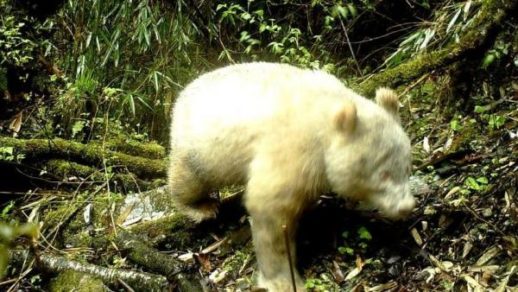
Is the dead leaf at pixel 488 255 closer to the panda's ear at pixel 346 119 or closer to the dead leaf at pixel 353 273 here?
the dead leaf at pixel 353 273

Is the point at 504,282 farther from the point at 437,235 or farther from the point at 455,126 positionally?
the point at 455,126

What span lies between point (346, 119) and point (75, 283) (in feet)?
7.54

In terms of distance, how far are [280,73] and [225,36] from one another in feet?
14.1

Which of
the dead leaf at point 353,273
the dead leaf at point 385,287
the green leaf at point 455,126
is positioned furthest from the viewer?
the green leaf at point 455,126

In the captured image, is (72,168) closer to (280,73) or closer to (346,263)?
(280,73)

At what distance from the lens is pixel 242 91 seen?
4.47 m

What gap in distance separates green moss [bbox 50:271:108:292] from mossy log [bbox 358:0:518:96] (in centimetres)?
299

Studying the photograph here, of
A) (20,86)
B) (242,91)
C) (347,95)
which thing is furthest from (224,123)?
(20,86)

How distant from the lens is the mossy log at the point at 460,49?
17.0 feet

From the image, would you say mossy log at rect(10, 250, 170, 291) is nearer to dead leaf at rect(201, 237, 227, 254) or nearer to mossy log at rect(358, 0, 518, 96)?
dead leaf at rect(201, 237, 227, 254)

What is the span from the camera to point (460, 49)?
5355 mm

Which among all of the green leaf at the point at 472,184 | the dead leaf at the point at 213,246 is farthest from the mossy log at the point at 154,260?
the green leaf at the point at 472,184

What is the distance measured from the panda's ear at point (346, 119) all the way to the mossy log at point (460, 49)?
1820 millimetres

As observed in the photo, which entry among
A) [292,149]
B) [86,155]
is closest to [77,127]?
[86,155]
